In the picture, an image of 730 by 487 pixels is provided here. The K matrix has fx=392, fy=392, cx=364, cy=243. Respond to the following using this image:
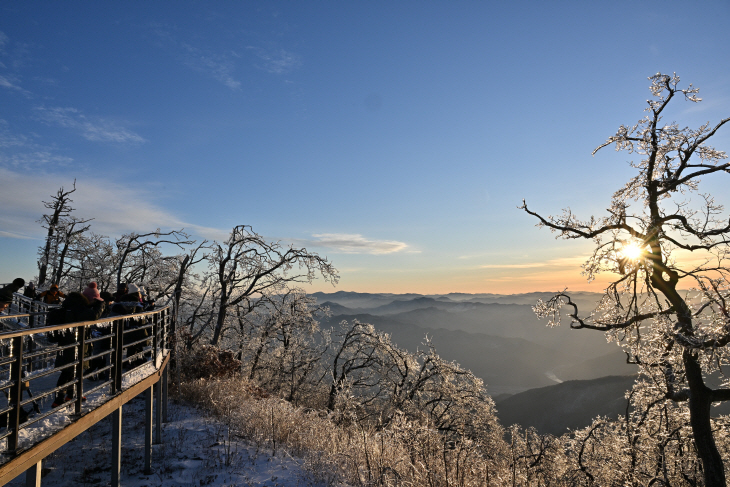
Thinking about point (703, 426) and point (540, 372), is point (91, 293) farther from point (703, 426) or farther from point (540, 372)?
point (540, 372)

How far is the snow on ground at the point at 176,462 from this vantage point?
687 cm

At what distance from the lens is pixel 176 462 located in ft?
25.3

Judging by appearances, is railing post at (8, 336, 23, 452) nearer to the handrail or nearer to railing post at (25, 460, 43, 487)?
the handrail

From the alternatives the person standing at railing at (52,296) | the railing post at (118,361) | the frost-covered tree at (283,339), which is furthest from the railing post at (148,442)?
the frost-covered tree at (283,339)

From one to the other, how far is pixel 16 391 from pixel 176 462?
5.24m

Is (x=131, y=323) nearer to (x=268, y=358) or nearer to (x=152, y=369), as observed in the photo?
(x=152, y=369)

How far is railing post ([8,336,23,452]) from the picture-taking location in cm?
339

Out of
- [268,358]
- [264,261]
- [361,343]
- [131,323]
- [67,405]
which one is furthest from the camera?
[268,358]

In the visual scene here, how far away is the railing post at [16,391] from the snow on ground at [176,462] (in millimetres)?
4124

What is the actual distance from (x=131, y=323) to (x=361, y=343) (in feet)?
53.1

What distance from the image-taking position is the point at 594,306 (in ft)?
40.8

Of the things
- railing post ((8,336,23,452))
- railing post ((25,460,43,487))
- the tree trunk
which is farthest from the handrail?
the tree trunk

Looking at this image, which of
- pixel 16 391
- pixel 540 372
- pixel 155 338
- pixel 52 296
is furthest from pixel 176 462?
pixel 540 372

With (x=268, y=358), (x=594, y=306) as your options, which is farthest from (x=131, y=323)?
(x=268, y=358)
